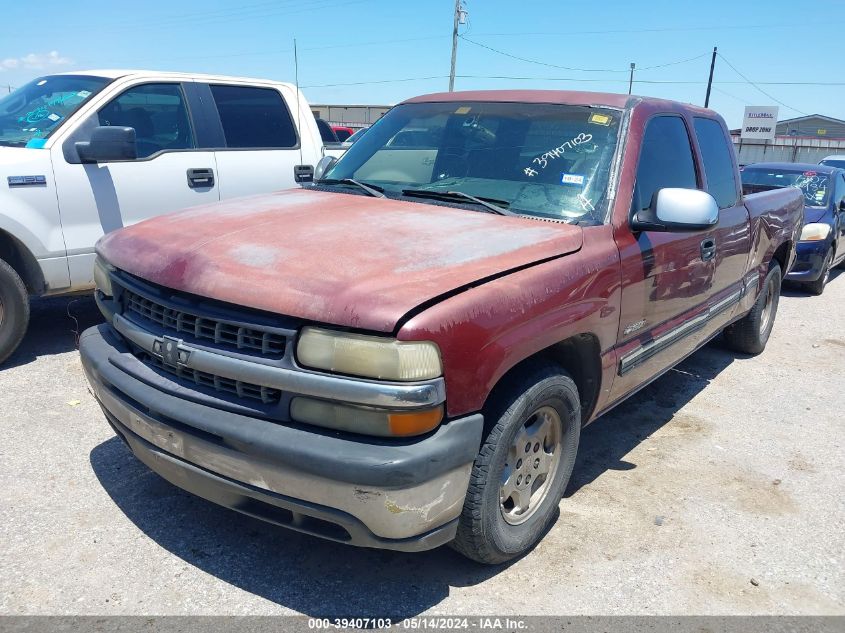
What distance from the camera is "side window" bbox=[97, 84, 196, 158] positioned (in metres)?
5.27

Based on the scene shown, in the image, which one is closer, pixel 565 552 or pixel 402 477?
pixel 402 477

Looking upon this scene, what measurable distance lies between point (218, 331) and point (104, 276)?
100cm

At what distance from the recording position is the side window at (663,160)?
11.5 feet

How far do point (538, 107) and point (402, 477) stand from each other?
7.51ft

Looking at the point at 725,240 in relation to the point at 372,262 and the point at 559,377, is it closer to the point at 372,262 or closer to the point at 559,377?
the point at 559,377

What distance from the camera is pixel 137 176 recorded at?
523cm

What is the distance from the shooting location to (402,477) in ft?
7.09

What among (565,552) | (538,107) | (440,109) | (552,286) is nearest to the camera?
(552,286)

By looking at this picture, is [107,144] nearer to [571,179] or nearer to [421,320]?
[571,179]

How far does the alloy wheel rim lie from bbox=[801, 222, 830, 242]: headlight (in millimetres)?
7268

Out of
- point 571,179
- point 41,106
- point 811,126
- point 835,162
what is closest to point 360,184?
point 571,179

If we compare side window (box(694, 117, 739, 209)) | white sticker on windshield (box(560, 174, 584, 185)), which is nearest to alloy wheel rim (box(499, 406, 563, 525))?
white sticker on windshield (box(560, 174, 584, 185))

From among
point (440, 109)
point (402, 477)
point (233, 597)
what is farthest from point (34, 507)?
point (440, 109)

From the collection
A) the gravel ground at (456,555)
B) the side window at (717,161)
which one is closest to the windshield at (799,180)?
the side window at (717,161)
